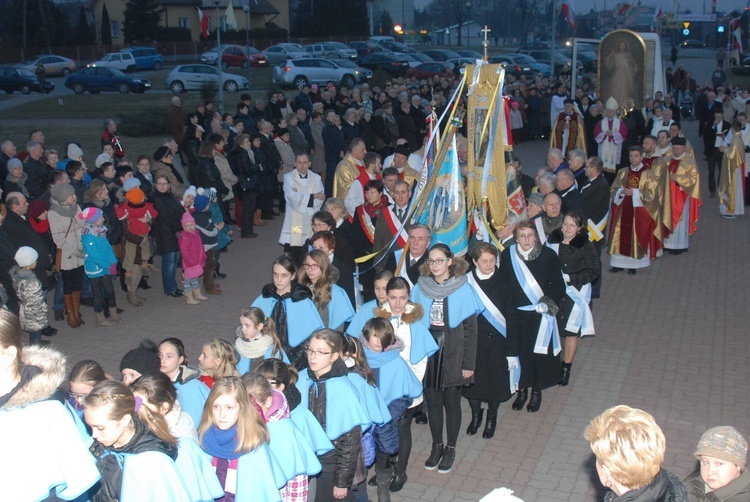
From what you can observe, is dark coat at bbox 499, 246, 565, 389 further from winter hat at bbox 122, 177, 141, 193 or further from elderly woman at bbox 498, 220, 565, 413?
winter hat at bbox 122, 177, 141, 193

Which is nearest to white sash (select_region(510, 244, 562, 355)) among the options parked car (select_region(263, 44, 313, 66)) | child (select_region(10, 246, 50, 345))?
child (select_region(10, 246, 50, 345))

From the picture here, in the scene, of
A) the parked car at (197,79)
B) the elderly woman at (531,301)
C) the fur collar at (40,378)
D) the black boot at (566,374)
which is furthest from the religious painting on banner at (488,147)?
the parked car at (197,79)

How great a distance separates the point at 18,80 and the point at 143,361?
36737mm

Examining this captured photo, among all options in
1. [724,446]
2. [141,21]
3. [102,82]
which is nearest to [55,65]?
[102,82]

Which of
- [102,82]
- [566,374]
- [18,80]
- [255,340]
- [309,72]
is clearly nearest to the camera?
[255,340]

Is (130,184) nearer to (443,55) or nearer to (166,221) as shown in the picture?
(166,221)

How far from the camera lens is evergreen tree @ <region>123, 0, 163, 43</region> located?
5922 cm

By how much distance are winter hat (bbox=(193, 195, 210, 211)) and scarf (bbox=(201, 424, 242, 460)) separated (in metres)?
6.34

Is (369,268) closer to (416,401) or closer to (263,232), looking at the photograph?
(416,401)

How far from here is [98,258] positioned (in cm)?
937

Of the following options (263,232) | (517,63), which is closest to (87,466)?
(263,232)

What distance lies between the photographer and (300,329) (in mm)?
6305

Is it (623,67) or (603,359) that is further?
(623,67)

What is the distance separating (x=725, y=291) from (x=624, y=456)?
8.27 metres
